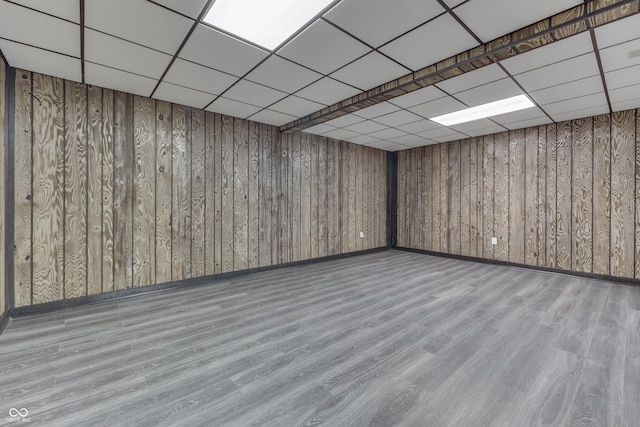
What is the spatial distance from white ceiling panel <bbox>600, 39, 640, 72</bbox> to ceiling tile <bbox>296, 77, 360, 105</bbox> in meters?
2.29

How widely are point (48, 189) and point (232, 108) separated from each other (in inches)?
89.7

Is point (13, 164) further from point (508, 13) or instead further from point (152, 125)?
point (508, 13)

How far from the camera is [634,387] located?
5.53 feet

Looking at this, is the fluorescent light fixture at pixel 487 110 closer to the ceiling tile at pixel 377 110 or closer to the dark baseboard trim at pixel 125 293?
the ceiling tile at pixel 377 110

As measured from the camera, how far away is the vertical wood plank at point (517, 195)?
4859mm

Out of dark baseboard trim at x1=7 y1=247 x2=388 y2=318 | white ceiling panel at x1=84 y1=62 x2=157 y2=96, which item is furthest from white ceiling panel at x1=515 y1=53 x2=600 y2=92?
dark baseboard trim at x1=7 y1=247 x2=388 y2=318

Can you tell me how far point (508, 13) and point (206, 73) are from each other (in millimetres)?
2684

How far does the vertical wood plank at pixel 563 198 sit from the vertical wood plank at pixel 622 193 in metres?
0.48

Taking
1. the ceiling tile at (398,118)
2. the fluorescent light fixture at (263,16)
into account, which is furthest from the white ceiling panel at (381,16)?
the ceiling tile at (398,118)

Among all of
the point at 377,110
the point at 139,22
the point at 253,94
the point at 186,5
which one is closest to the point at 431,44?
the point at 377,110

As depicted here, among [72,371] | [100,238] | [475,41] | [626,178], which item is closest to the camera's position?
[72,371]

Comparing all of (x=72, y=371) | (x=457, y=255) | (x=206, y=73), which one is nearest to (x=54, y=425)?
(x=72, y=371)

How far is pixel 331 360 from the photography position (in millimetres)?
1965

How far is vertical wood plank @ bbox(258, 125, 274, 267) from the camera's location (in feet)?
15.0
